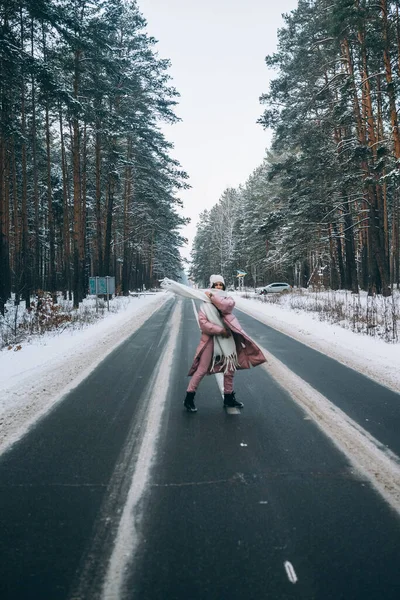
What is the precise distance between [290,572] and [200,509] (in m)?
0.78

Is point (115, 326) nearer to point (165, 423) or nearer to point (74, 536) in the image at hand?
point (165, 423)

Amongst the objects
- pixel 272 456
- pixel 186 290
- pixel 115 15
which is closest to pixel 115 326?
pixel 186 290

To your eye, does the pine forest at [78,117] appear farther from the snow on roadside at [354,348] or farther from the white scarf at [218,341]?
the snow on roadside at [354,348]

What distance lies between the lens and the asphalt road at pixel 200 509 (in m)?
1.98

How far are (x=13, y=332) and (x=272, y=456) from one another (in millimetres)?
9225

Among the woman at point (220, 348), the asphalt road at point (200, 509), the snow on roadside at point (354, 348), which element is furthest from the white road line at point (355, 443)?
the snow on roadside at point (354, 348)

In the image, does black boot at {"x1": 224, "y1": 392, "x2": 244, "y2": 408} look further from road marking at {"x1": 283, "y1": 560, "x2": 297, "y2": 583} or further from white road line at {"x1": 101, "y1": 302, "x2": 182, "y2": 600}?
road marking at {"x1": 283, "y1": 560, "x2": 297, "y2": 583}

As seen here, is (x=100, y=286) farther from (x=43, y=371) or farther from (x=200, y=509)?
(x=200, y=509)

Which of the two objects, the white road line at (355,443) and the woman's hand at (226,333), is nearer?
the white road line at (355,443)

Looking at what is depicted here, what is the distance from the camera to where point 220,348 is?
15.8 ft

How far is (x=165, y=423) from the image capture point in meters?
4.29

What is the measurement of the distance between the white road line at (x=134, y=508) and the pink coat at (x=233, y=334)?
0.81 metres

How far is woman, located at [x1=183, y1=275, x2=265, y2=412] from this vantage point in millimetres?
4746

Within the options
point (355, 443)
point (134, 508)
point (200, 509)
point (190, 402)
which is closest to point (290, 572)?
point (200, 509)
